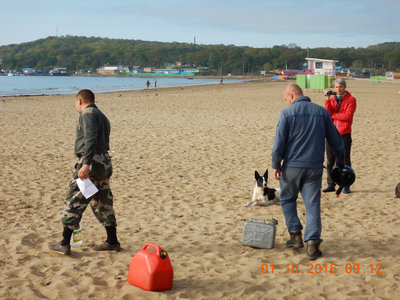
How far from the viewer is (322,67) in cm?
5378

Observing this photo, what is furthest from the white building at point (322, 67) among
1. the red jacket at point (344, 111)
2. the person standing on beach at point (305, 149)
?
the person standing on beach at point (305, 149)

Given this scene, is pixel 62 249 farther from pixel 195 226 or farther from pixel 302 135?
pixel 302 135

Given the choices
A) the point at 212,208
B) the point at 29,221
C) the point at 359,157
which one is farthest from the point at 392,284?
the point at 359,157

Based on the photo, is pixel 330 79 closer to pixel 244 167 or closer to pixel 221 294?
pixel 244 167

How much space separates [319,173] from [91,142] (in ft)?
7.39

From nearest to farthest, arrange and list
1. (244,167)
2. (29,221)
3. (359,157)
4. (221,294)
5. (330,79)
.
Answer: (221,294) < (29,221) < (244,167) < (359,157) < (330,79)

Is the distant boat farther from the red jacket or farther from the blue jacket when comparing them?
the blue jacket

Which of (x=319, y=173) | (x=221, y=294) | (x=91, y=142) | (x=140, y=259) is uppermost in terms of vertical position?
(x=91, y=142)

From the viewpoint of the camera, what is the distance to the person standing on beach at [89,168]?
14.2 feet

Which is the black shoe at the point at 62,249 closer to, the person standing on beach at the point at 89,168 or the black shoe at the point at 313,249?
the person standing on beach at the point at 89,168

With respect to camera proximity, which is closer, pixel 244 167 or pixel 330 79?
pixel 244 167

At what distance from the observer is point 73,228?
15.0 ft

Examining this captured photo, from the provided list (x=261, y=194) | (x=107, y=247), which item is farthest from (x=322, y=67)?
(x=107, y=247)
